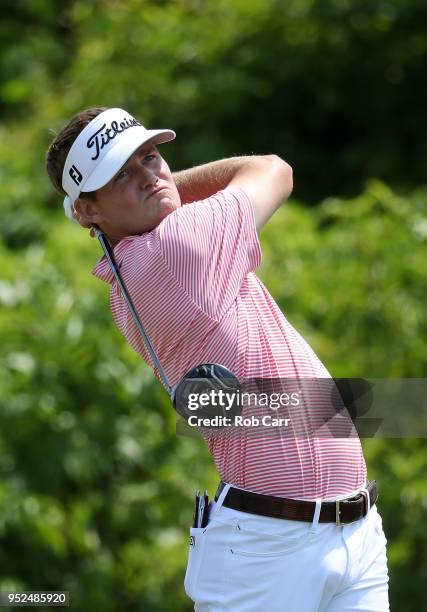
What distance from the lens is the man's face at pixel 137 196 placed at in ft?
8.45

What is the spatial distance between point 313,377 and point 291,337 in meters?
0.10

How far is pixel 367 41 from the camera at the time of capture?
7.92 m

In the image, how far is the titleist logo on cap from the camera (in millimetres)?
2553

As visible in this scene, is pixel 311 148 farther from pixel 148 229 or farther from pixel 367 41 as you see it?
pixel 148 229

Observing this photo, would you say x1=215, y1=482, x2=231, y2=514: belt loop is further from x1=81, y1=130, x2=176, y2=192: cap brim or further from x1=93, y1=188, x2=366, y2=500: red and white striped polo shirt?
x1=81, y1=130, x2=176, y2=192: cap brim

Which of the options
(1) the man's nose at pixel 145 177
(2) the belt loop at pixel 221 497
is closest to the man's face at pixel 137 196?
(1) the man's nose at pixel 145 177

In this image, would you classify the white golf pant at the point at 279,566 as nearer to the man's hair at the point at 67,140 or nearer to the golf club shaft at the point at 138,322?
the golf club shaft at the point at 138,322

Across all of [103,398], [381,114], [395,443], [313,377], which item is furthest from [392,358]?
[381,114]

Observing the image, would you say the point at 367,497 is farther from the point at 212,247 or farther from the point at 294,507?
the point at 212,247

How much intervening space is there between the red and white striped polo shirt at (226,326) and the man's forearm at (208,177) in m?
0.26

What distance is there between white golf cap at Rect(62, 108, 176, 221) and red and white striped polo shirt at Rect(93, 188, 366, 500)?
0.16m

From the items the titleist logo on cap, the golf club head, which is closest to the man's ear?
the titleist logo on cap

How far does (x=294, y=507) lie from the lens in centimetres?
243

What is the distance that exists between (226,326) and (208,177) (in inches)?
20.6
